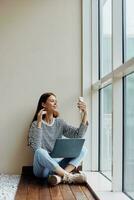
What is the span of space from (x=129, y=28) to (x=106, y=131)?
1.48 meters

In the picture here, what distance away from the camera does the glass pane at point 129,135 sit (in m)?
3.13

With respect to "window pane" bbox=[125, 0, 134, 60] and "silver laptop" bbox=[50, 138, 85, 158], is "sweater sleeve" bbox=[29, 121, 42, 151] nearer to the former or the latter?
"silver laptop" bbox=[50, 138, 85, 158]

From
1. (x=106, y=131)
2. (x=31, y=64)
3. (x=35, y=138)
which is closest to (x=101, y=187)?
(x=106, y=131)

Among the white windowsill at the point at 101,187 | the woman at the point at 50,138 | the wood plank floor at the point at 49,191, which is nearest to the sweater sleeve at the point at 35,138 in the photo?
the woman at the point at 50,138

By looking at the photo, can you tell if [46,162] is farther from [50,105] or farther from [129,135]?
[129,135]

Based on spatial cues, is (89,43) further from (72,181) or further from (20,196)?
(20,196)

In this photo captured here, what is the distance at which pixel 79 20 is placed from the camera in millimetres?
4883

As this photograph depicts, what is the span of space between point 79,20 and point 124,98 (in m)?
1.87

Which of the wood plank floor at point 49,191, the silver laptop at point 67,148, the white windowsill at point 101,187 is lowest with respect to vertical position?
the wood plank floor at point 49,191

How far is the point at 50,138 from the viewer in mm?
4418

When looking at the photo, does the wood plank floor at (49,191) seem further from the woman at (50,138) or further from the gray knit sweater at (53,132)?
the gray knit sweater at (53,132)

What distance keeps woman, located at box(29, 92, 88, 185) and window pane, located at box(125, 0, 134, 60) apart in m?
1.29

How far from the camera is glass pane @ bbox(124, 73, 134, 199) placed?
313 cm

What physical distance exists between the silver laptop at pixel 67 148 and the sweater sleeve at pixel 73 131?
0.25 m
